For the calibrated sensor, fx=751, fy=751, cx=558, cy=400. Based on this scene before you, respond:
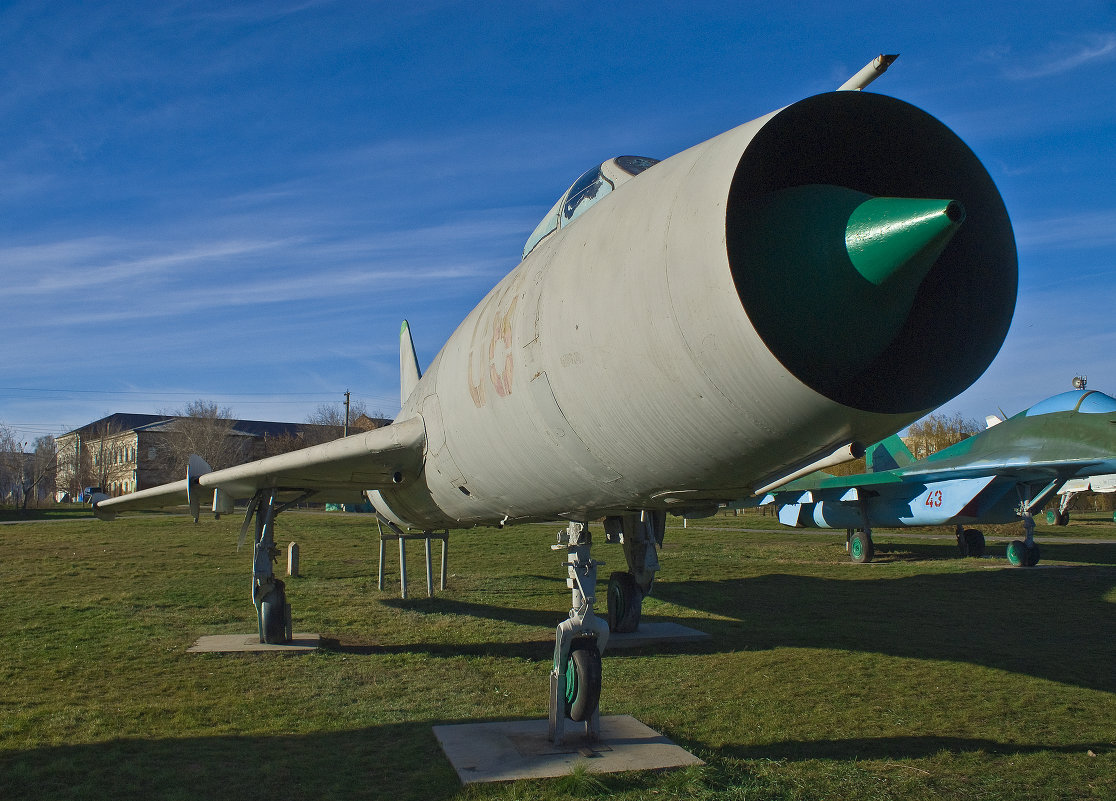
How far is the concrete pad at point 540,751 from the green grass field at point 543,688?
0.12 meters

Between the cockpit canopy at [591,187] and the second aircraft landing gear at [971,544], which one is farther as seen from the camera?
the second aircraft landing gear at [971,544]

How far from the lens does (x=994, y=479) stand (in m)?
15.4

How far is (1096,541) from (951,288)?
2407 cm

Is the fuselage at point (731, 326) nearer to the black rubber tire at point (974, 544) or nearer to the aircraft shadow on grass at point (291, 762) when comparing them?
the aircraft shadow on grass at point (291, 762)

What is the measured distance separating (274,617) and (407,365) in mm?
4619

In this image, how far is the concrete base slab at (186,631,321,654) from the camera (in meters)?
7.83

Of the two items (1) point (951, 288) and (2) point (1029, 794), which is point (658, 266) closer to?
(1) point (951, 288)

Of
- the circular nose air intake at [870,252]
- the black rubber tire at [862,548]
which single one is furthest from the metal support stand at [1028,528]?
the circular nose air intake at [870,252]

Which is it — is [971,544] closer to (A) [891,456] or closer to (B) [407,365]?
(A) [891,456]

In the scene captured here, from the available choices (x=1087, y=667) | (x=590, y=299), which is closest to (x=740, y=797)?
(x=590, y=299)


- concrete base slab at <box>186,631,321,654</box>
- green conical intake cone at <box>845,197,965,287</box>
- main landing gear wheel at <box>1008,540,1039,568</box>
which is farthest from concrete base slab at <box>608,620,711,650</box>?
main landing gear wheel at <box>1008,540,1039,568</box>

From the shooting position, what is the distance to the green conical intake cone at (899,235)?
7.39 ft

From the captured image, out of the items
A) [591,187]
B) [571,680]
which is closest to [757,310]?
[591,187]

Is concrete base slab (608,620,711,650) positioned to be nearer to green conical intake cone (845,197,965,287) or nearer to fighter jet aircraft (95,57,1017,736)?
fighter jet aircraft (95,57,1017,736)
